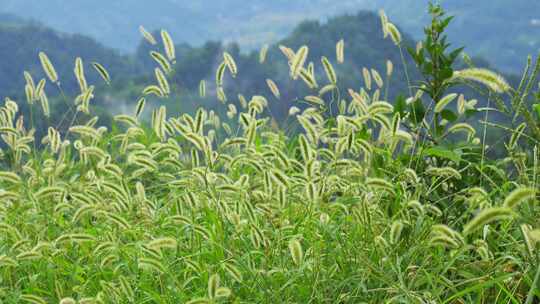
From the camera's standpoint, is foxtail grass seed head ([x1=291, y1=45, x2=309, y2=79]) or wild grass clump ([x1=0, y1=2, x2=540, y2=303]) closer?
wild grass clump ([x1=0, y1=2, x2=540, y2=303])

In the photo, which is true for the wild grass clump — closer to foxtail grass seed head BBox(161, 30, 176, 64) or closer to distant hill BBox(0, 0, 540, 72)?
foxtail grass seed head BBox(161, 30, 176, 64)

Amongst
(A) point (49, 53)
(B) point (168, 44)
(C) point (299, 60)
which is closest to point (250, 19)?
(A) point (49, 53)

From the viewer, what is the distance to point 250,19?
106 metres

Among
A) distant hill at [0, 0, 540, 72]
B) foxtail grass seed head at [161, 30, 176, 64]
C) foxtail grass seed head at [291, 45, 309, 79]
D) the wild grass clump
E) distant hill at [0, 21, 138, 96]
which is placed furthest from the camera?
distant hill at [0, 0, 540, 72]

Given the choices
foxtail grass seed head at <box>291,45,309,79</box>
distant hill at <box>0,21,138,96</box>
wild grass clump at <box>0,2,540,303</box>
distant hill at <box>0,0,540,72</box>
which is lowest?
distant hill at <box>0,0,540,72</box>

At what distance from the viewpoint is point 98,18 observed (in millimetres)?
90500

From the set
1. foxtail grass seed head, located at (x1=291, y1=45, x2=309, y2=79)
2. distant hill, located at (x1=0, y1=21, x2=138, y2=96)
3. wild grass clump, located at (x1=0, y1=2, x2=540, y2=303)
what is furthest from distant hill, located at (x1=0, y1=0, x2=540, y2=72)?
foxtail grass seed head, located at (x1=291, y1=45, x2=309, y2=79)

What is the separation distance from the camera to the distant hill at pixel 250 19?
72.0 m

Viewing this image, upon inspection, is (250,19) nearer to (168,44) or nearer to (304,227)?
(168,44)

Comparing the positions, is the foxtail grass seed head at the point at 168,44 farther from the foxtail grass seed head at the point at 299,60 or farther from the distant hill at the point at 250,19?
the distant hill at the point at 250,19

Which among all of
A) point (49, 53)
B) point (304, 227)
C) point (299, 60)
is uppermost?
point (299, 60)

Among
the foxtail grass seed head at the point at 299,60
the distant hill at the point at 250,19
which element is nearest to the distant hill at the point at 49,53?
the distant hill at the point at 250,19

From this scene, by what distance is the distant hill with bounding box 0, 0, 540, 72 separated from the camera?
236ft

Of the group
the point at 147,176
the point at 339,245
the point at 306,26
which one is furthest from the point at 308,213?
the point at 306,26
